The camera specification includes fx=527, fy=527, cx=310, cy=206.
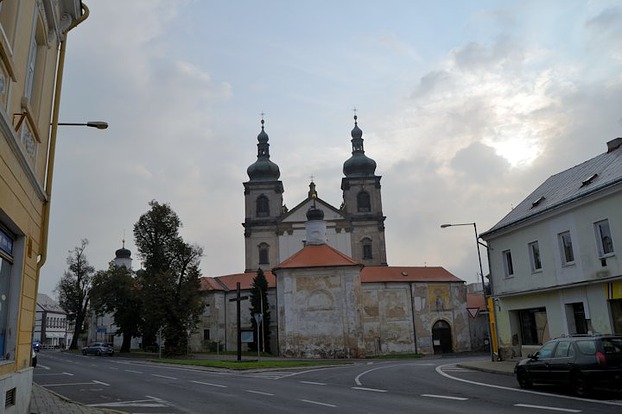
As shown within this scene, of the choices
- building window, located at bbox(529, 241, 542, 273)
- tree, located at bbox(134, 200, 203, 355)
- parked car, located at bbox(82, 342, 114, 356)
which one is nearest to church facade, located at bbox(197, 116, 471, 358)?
tree, located at bbox(134, 200, 203, 355)

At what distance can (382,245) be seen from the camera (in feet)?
224

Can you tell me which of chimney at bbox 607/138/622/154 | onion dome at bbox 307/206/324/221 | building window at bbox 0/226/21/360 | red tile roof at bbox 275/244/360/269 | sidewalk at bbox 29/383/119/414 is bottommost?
sidewalk at bbox 29/383/119/414

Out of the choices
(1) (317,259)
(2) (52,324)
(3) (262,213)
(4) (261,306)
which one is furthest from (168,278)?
(2) (52,324)

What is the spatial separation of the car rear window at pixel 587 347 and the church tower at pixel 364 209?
5280cm

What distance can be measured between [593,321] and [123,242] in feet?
246

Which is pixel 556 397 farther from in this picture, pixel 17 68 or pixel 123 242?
pixel 123 242

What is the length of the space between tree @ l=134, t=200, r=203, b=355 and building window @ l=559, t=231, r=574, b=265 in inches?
1373

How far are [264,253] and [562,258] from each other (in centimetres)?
4879

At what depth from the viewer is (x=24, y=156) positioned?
813 centimetres

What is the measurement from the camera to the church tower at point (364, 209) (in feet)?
224

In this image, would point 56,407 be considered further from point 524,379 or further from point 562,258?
point 562,258

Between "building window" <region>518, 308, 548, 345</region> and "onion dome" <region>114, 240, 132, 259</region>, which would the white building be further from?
"onion dome" <region>114, 240, 132, 259</region>

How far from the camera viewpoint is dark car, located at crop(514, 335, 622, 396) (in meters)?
13.8

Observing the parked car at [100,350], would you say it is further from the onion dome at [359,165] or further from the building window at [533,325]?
the building window at [533,325]
